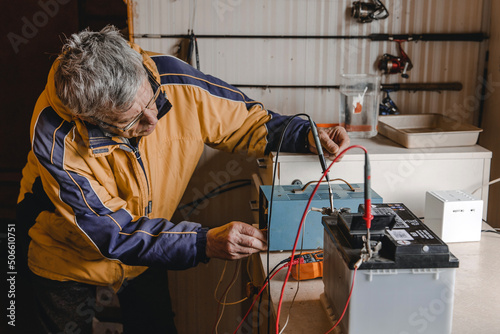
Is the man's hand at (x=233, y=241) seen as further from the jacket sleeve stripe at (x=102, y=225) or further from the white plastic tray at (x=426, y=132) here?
the white plastic tray at (x=426, y=132)

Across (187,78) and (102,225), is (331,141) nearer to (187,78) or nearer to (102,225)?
(187,78)

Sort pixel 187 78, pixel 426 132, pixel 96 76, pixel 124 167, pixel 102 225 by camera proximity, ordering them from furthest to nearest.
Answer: pixel 426 132, pixel 187 78, pixel 124 167, pixel 102 225, pixel 96 76

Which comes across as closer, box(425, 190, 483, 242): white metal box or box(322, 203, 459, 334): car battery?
box(322, 203, 459, 334): car battery

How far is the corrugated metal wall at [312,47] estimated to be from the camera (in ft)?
6.91

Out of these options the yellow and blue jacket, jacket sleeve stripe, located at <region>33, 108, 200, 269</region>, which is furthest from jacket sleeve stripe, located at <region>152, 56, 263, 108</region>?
jacket sleeve stripe, located at <region>33, 108, 200, 269</region>

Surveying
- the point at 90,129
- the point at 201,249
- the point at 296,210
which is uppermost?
the point at 90,129

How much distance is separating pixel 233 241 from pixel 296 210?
21 centimetres

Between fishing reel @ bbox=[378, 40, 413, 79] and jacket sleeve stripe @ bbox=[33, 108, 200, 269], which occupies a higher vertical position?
fishing reel @ bbox=[378, 40, 413, 79]

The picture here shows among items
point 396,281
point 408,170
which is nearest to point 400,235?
point 396,281

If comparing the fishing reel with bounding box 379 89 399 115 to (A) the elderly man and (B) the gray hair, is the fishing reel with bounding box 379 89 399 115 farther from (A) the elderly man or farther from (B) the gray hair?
(B) the gray hair

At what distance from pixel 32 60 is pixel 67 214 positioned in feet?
5.50

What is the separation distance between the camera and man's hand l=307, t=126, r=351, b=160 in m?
1.54

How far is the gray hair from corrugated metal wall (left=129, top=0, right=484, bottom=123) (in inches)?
35.5

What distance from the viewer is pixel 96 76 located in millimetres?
1192
